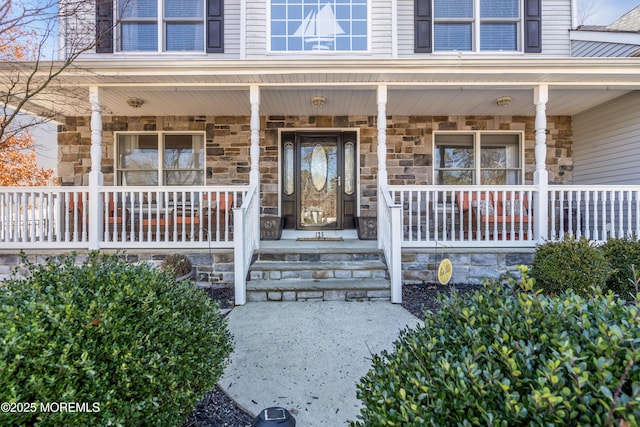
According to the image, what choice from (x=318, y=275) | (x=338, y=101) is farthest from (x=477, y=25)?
(x=318, y=275)

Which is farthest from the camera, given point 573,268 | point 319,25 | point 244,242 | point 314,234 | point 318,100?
point 314,234

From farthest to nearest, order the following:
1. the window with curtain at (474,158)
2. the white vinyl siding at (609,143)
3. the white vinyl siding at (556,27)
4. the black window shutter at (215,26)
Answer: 1. the window with curtain at (474,158)
2. the white vinyl siding at (556,27)
3. the black window shutter at (215,26)
4. the white vinyl siding at (609,143)

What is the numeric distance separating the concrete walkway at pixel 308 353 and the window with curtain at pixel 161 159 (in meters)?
3.73

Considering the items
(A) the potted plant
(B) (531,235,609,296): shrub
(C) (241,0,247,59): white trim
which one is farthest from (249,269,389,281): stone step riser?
(C) (241,0,247,59): white trim

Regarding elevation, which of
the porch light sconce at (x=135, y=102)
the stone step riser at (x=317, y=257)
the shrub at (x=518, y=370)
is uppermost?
the porch light sconce at (x=135, y=102)

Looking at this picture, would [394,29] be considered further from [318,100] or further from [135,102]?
[135,102]

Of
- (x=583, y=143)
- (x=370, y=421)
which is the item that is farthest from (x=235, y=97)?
(x=583, y=143)

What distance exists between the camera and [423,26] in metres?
6.24

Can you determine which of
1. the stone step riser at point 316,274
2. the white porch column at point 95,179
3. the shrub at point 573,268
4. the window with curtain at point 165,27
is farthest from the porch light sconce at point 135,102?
the shrub at point 573,268

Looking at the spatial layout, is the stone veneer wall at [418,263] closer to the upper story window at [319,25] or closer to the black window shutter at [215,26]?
the black window shutter at [215,26]

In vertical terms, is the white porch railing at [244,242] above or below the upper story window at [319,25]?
below

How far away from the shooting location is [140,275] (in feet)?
6.01

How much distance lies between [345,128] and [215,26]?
304cm

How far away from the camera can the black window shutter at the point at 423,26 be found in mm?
Result: 6211
